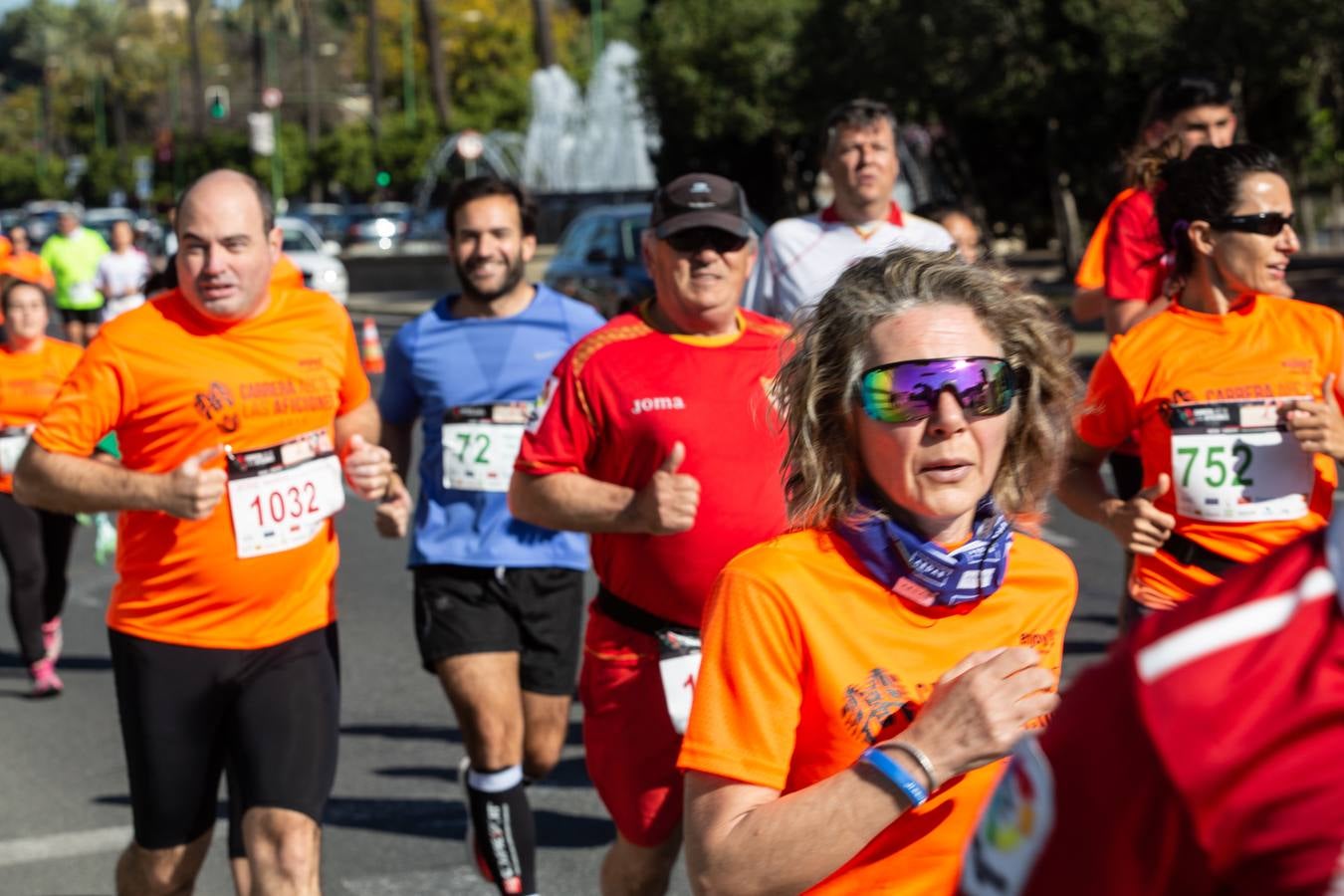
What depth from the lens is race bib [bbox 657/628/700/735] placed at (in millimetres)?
4285

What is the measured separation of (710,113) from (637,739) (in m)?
35.8

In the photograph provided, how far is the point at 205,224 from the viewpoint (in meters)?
4.60

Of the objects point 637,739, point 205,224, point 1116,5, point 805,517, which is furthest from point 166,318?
point 1116,5

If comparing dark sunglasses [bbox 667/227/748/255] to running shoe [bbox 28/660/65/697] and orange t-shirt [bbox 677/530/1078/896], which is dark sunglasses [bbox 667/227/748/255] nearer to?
orange t-shirt [bbox 677/530/1078/896]

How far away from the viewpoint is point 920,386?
2.46 meters

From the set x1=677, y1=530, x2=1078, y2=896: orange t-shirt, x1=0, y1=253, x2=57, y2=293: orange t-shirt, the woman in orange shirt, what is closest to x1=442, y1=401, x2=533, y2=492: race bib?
x1=677, y1=530, x2=1078, y2=896: orange t-shirt

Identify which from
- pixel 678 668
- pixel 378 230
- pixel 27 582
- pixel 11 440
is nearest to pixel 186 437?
pixel 678 668

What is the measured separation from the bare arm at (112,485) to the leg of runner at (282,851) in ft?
2.47

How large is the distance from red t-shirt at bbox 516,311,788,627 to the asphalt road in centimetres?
158

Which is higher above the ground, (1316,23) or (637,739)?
(1316,23)

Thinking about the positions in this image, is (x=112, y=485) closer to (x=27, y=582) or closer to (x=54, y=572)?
(x=27, y=582)

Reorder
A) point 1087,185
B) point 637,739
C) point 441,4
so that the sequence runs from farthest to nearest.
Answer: point 441,4 → point 1087,185 → point 637,739

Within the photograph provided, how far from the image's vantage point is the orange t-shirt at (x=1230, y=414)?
437 cm

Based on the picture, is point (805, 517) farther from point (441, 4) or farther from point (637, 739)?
point (441, 4)
